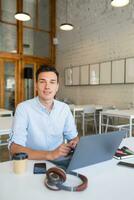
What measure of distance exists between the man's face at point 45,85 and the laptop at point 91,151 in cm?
49

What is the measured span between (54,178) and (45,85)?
0.73 meters

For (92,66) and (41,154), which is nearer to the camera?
(41,154)

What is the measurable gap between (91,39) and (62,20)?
1.91 metres

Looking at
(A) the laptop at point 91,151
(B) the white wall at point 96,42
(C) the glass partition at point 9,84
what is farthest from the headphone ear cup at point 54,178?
(C) the glass partition at point 9,84

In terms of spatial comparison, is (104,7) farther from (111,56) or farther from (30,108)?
(30,108)

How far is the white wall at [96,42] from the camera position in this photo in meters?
5.89

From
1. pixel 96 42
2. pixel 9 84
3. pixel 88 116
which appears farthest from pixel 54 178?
pixel 9 84

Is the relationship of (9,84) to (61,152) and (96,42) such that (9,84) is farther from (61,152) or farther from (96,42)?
(61,152)

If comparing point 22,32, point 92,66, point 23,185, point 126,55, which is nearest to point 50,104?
point 23,185

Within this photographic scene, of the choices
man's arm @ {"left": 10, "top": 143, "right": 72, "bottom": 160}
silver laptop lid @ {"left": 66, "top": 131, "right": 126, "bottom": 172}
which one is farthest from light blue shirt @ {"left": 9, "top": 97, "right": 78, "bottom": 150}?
silver laptop lid @ {"left": 66, "top": 131, "right": 126, "bottom": 172}

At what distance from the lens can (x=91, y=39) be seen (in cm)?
694

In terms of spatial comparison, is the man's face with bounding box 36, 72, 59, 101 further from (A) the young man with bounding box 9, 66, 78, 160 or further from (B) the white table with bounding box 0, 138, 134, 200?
(B) the white table with bounding box 0, 138, 134, 200

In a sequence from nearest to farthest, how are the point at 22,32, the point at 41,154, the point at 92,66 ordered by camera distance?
1. the point at 41,154
2. the point at 92,66
3. the point at 22,32

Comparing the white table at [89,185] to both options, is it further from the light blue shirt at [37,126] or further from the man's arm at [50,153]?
the light blue shirt at [37,126]
